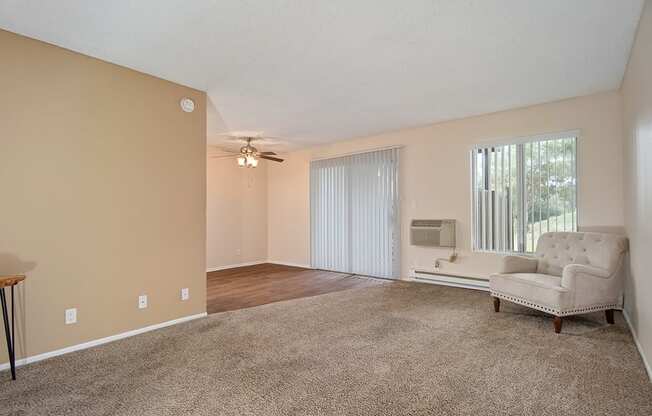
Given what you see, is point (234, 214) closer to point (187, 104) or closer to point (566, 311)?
point (187, 104)

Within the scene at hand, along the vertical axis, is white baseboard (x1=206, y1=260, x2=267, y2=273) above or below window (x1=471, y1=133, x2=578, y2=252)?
below

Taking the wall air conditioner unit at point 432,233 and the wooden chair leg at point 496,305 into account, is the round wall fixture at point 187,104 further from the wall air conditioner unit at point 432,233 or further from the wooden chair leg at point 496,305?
the wooden chair leg at point 496,305

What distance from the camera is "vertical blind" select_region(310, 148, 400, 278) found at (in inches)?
239

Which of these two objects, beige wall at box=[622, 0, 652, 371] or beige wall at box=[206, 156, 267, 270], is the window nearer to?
beige wall at box=[622, 0, 652, 371]

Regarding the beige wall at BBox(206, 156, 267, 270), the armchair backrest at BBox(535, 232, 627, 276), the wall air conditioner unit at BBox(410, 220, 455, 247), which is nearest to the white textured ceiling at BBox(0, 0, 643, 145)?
the armchair backrest at BBox(535, 232, 627, 276)

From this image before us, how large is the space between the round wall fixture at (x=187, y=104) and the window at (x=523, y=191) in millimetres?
3865

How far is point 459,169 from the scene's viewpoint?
17.3 ft

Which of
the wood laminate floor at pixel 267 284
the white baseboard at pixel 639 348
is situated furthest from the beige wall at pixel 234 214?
the white baseboard at pixel 639 348

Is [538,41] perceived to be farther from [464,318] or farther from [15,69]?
[15,69]

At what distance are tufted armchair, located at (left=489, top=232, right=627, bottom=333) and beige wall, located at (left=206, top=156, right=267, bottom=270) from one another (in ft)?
17.5

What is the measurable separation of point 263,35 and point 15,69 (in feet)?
6.26

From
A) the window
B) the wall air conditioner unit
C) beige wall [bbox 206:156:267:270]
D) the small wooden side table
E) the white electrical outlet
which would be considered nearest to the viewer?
the small wooden side table

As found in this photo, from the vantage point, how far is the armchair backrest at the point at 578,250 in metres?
3.37

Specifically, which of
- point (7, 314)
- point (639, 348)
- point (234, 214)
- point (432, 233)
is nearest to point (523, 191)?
point (432, 233)
